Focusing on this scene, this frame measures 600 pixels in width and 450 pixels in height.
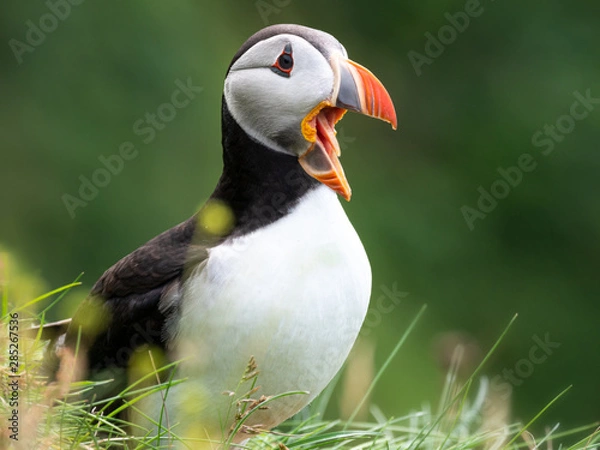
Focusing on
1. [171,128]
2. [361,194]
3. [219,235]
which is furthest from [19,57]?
[219,235]

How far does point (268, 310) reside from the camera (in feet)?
10.4

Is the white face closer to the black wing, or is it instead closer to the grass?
the black wing

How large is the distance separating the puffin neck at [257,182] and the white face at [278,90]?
3 centimetres

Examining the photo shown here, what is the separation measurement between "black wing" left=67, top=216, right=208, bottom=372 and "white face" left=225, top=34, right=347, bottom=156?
36 centimetres

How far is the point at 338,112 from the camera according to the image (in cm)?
342

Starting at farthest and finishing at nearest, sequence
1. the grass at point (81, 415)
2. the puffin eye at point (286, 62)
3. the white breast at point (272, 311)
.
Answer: the puffin eye at point (286, 62) → the white breast at point (272, 311) → the grass at point (81, 415)

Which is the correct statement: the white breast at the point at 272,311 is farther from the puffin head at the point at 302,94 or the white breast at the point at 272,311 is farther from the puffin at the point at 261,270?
the puffin head at the point at 302,94

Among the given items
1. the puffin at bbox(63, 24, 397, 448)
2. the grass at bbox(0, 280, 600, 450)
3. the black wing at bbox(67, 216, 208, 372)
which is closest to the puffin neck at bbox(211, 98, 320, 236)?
the puffin at bbox(63, 24, 397, 448)

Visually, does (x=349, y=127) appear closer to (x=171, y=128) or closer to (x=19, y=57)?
(x=171, y=128)

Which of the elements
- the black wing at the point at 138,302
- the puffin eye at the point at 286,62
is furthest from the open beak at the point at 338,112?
the black wing at the point at 138,302

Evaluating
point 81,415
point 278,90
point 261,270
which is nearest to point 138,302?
point 261,270

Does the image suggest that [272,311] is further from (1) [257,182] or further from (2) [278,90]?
(2) [278,90]

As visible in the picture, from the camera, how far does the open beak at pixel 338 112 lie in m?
3.21

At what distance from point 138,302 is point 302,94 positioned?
77cm
